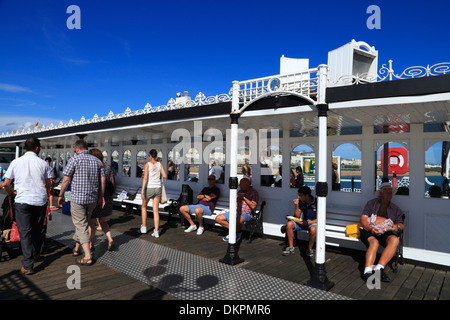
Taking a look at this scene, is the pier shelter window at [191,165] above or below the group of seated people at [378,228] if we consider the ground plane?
above

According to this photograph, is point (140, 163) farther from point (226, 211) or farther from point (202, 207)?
point (226, 211)

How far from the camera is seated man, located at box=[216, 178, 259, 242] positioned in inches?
229

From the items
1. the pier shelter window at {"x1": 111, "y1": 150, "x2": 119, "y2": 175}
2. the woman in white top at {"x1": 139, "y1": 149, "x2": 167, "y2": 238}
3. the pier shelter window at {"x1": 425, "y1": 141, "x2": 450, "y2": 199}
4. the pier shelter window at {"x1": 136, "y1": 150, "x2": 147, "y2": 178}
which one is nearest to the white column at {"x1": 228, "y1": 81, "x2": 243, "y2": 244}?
the woman in white top at {"x1": 139, "y1": 149, "x2": 167, "y2": 238}

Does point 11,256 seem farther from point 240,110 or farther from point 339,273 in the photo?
point 339,273

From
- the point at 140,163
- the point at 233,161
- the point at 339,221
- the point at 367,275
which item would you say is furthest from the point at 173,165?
the point at 367,275

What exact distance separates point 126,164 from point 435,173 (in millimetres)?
9258

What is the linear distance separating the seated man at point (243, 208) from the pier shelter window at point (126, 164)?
5840 mm

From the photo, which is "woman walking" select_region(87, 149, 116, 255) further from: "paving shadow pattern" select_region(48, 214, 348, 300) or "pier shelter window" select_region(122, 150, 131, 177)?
"pier shelter window" select_region(122, 150, 131, 177)

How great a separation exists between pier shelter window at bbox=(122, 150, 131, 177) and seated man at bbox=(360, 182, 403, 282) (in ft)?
27.3

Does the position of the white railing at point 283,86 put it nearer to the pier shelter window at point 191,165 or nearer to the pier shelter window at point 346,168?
the pier shelter window at point 346,168

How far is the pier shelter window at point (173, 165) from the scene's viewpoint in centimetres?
880

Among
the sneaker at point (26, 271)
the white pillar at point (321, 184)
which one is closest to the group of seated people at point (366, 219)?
the white pillar at point (321, 184)

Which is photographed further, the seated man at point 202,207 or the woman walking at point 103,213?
the seated man at point 202,207

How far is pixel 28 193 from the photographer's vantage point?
4.05 metres
